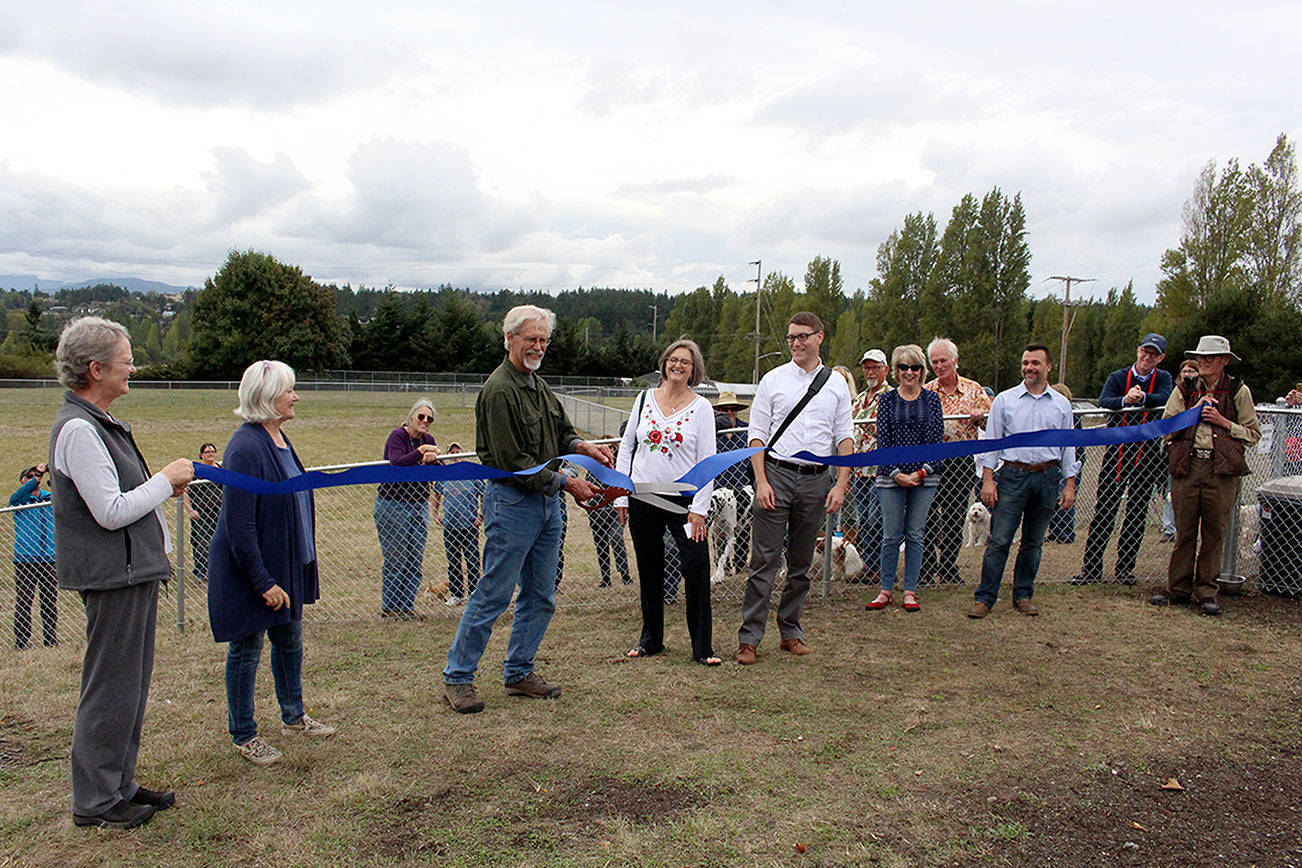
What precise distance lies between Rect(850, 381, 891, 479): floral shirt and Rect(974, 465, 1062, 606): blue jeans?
3.88ft

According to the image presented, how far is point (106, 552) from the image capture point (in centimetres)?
310

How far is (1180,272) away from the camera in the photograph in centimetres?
3600

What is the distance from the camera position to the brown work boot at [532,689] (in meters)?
4.52

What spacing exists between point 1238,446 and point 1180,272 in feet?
118

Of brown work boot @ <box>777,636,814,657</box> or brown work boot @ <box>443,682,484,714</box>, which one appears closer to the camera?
brown work boot @ <box>443,682,484,714</box>

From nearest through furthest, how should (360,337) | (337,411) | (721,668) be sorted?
(721,668) < (337,411) < (360,337)

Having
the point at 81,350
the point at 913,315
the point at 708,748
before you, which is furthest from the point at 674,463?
the point at 913,315

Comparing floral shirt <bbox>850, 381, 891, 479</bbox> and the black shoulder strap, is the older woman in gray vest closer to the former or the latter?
the black shoulder strap

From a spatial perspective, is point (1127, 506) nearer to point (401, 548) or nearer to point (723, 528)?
point (723, 528)

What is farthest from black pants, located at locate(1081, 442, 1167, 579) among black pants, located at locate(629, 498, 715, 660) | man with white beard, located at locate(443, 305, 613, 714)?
man with white beard, located at locate(443, 305, 613, 714)

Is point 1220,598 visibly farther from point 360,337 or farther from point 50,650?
point 360,337

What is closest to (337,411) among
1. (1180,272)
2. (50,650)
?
(50,650)

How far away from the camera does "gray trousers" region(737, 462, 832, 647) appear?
4.98 metres

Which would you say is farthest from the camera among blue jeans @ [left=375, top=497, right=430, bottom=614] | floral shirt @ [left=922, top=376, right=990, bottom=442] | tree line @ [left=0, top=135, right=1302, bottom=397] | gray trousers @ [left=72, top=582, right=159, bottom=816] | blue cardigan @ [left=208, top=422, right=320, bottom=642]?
tree line @ [left=0, top=135, right=1302, bottom=397]
